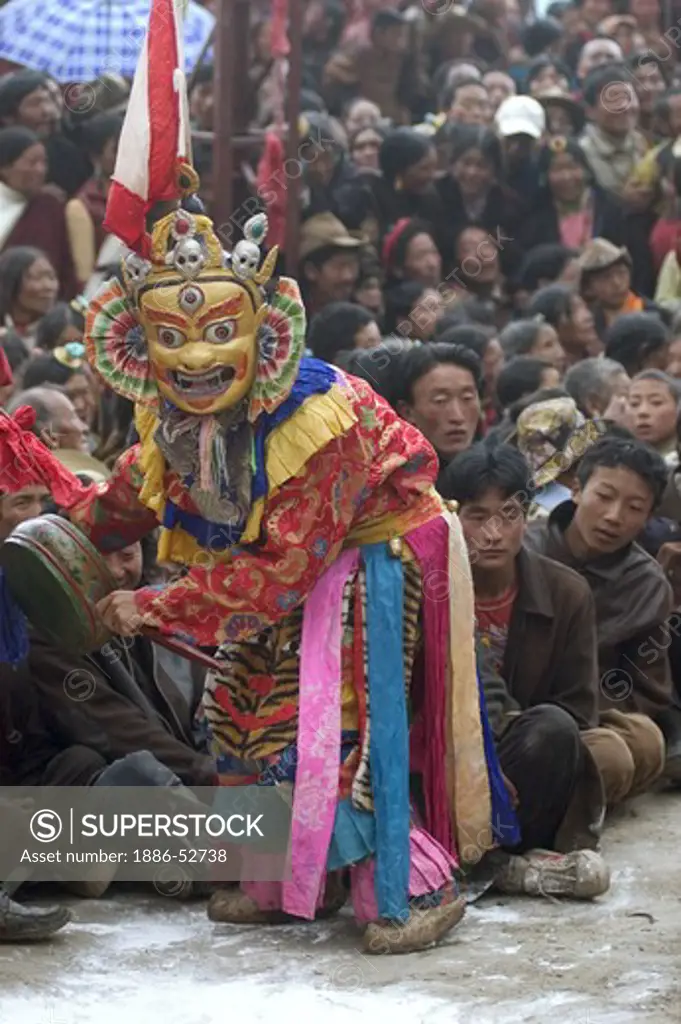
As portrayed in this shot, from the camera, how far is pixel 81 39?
1098 centimetres

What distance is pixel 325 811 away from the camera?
5008mm

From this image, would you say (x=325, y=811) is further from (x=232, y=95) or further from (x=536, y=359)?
(x=232, y=95)

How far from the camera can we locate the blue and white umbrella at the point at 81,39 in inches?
428

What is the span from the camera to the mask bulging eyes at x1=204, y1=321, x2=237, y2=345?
16.1ft

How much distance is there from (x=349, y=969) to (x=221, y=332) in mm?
1443

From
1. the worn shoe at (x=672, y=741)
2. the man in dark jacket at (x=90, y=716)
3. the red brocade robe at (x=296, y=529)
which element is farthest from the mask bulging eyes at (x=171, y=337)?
the worn shoe at (x=672, y=741)

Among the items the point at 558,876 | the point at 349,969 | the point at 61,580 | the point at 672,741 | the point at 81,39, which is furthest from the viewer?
the point at 81,39

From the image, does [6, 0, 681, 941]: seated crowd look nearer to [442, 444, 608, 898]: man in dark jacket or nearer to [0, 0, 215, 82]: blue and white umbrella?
[442, 444, 608, 898]: man in dark jacket

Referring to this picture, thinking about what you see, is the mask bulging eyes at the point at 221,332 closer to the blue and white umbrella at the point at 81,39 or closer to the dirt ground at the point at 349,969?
the dirt ground at the point at 349,969

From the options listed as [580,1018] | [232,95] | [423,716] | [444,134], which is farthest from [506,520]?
[444,134]

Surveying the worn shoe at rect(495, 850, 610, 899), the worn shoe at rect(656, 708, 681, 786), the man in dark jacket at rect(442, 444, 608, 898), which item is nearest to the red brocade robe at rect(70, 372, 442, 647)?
the man in dark jacket at rect(442, 444, 608, 898)

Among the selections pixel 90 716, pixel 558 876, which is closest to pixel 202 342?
pixel 90 716

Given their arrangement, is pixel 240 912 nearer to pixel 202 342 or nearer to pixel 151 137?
pixel 202 342

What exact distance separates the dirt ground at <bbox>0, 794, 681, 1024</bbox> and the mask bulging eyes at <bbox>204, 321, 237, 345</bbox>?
1.38 metres
